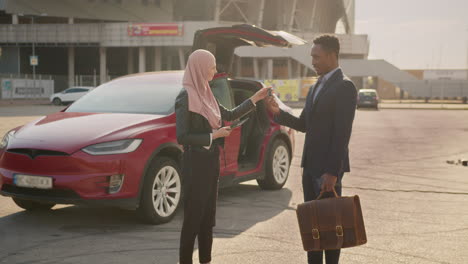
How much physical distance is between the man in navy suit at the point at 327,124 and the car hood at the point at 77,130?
2.60m

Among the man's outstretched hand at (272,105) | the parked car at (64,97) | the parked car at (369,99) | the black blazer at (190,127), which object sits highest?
the man's outstretched hand at (272,105)

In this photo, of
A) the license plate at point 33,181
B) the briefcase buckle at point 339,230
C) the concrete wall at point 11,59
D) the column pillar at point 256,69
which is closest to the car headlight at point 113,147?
the license plate at point 33,181

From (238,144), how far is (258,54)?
5925 cm

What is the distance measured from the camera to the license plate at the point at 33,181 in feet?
19.5

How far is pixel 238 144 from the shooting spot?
7.77 m

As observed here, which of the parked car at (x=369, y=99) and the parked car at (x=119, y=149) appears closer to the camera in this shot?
the parked car at (x=119, y=149)

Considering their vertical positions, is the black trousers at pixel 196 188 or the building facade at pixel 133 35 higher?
the building facade at pixel 133 35

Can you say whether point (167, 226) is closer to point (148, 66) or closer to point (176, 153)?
point (176, 153)

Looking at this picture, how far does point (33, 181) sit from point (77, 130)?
69 cm

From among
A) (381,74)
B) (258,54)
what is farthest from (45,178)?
(381,74)

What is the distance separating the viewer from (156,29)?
6450 centimetres

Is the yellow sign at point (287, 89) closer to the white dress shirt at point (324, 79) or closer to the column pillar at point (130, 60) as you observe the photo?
the column pillar at point (130, 60)

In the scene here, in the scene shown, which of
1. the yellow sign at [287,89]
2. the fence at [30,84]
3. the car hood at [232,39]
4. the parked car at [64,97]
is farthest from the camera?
the yellow sign at [287,89]

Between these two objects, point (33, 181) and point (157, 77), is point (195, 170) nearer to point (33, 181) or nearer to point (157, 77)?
point (33, 181)
